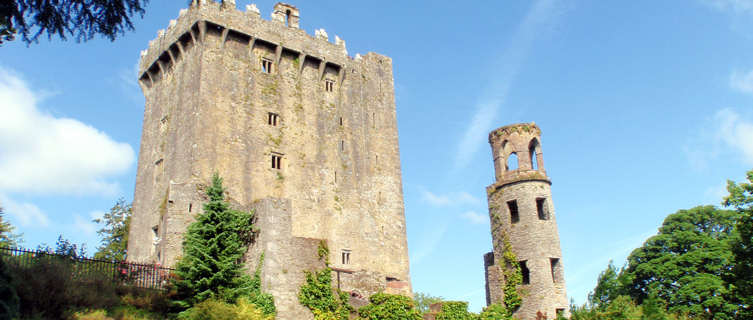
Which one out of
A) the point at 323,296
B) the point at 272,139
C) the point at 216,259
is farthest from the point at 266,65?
the point at 323,296

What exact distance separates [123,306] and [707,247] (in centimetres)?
3335

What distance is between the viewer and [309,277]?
2603cm

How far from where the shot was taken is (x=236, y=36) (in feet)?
110

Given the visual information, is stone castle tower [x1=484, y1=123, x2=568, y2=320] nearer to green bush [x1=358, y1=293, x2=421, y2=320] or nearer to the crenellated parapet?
green bush [x1=358, y1=293, x2=421, y2=320]

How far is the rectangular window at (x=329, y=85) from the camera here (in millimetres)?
36500

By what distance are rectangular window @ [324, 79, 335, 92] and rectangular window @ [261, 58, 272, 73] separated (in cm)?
344

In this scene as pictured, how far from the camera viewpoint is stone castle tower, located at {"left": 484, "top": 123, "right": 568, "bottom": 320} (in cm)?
3078

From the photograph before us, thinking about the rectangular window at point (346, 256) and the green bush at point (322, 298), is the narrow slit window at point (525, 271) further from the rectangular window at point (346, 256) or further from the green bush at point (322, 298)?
the green bush at point (322, 298)

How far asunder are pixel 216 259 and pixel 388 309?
7.98m

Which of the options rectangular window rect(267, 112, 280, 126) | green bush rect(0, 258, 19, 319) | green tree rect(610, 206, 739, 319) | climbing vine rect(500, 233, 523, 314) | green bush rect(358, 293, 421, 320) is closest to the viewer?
green bush rect(0, 258, 19, 319)

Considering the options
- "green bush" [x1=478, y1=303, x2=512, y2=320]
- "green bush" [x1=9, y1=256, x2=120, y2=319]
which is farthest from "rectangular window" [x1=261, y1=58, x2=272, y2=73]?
"green bush" [x1=478, y1=303, x2=512, y2=320]

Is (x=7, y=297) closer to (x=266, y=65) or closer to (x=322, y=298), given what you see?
→ (x=322, y=298)

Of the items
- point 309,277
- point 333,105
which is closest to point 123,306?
point 309,277

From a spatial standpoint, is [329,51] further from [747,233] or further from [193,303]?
[747,233]
